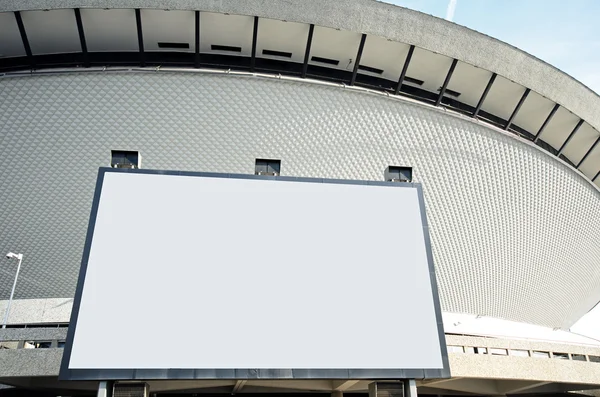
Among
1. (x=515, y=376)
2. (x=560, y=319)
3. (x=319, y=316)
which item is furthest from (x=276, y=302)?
(x=560, y=319)

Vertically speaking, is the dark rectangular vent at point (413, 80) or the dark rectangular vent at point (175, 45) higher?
the dark rectangular vent at point (413, 80)

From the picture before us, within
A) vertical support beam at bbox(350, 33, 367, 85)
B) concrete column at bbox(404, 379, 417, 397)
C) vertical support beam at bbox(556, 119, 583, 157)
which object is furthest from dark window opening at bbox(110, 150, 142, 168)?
vertical support beam at bbox(556, 119, 583, 157)

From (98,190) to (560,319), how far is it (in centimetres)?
2552

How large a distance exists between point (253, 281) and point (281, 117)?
A: 348 inches

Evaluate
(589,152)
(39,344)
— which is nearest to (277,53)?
(39,344)

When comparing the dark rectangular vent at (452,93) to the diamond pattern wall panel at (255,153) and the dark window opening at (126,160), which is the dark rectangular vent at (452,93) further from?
the dark window opening at (126,160)

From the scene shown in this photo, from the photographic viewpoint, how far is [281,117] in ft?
A: 59.4

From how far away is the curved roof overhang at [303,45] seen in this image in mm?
16469

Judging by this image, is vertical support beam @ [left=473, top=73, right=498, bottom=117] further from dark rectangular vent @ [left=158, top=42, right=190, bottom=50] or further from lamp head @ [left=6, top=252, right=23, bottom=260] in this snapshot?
lamp head @ [left=6, top=252, right=23, bottom=260]

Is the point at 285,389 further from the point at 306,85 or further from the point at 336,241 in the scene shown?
the point at 306,85

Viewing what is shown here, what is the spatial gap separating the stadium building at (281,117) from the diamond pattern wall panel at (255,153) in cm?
5

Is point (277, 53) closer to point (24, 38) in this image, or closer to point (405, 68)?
point (405, 68)

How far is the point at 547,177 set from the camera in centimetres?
2184

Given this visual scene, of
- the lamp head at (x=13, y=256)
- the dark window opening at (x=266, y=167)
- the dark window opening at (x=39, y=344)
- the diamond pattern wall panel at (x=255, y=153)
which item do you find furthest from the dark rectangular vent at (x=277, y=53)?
the dark window opening at (x=39, y=344)
